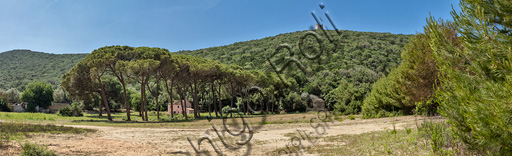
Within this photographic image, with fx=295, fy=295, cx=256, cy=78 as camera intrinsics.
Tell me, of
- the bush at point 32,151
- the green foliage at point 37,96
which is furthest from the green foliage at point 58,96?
the bush at point 32,151

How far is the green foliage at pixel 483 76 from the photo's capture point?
4.14 metres

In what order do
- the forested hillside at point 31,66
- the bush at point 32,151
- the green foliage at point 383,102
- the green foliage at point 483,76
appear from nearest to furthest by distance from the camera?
the green foliage at point 483,76 → the bush at point 32,151 → the green foliage at point 383,102 → the forested hillside at point 31,66

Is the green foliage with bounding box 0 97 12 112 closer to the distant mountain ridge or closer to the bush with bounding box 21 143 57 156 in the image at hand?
the distant mountain ridge

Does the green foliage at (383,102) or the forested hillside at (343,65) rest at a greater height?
the forested hillside at (343,65)

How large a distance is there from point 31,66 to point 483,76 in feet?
582

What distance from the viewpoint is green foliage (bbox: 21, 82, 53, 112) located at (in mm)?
58688

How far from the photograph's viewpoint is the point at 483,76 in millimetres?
4871

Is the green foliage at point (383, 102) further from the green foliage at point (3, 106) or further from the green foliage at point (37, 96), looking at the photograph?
the green foliage at point (3, 106)

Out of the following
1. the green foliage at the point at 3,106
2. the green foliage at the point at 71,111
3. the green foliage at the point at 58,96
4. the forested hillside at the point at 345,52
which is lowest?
the green foliage at the point at 71,111

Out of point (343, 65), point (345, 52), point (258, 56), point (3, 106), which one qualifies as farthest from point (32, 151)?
point (258, 56)

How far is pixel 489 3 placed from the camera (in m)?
5.22

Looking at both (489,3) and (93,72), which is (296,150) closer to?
(489,3)

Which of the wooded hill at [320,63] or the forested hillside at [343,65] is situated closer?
the wooded hill at [320,63]

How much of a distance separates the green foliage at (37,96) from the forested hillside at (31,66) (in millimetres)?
52537
